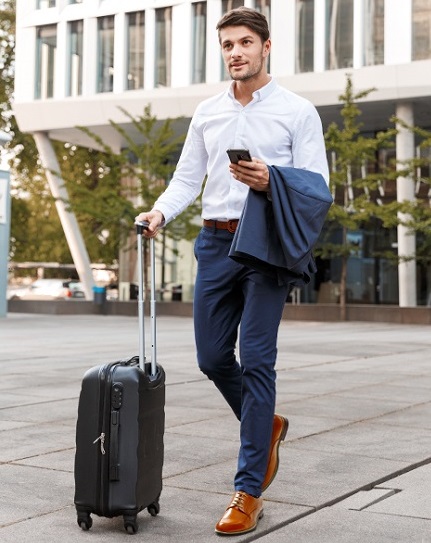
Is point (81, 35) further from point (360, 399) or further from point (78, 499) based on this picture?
point (78, 499)

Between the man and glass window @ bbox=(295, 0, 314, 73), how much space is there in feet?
97.1

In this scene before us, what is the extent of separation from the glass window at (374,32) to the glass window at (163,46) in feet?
24.0

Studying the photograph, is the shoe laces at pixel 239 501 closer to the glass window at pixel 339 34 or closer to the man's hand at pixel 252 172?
the man's hand at pixel 252 172

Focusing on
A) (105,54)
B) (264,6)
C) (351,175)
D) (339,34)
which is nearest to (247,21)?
(351,175)

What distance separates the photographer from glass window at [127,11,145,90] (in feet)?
122

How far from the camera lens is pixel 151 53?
36.9 m

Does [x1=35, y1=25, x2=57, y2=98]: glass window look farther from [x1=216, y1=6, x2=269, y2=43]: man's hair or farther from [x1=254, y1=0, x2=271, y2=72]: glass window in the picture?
[x1=216, y1=6, x2=269, y2=43]: man's hair

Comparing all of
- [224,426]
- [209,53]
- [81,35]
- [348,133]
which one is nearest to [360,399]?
[224,426]

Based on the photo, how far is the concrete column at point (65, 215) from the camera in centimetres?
3953

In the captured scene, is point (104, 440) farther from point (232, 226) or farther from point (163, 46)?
point (163, 46)

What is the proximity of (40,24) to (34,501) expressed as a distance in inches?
1446

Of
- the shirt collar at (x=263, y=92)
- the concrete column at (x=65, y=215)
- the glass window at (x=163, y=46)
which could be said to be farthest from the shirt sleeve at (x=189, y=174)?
the concrete column at (x=65, y=215)

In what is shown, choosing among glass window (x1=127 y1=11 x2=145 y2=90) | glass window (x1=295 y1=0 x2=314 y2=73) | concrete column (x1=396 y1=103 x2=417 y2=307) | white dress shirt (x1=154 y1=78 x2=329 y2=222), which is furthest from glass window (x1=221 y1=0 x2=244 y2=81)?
white dress shirt (x1=154 y1=78 x2=329 y2=222)

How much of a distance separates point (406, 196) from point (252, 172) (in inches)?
1158
